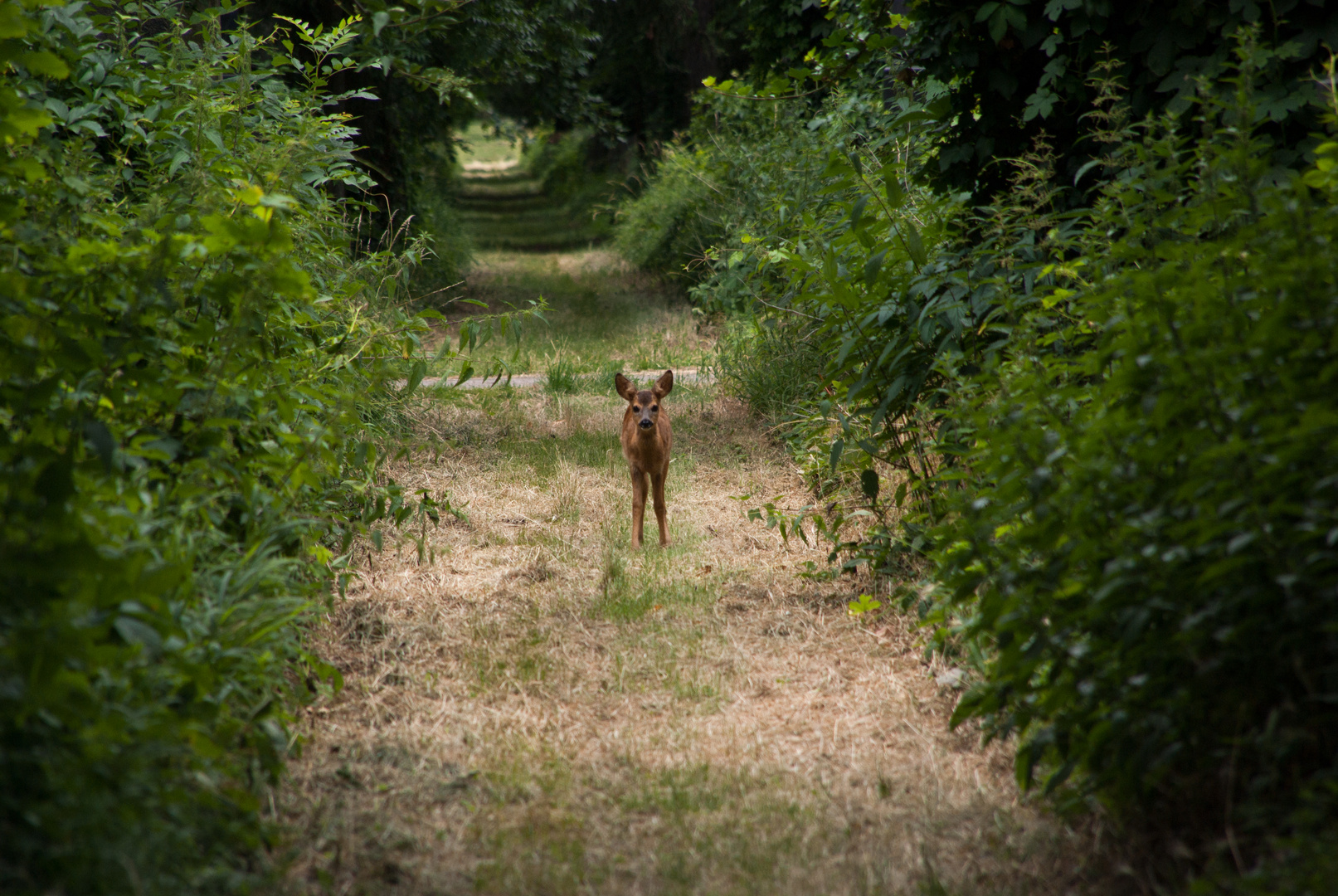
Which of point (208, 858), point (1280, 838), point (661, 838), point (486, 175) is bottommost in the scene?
point (486, 175)

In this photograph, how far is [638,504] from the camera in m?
5.89

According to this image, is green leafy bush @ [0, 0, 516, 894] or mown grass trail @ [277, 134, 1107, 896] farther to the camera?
mown grass trail @ [277, 134, 1107, 896]

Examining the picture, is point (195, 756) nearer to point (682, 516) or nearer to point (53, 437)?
point (53, 437)

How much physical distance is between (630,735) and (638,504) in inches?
96.0

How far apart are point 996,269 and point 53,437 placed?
3.70 metres

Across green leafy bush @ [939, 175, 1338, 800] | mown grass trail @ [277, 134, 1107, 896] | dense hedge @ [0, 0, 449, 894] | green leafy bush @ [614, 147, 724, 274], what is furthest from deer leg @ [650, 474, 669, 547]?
green leafy bush @ [614, 147, 724, 274]

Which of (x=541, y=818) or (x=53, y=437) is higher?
(x=53, y=437)

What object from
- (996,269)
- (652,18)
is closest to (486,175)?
(652,18)

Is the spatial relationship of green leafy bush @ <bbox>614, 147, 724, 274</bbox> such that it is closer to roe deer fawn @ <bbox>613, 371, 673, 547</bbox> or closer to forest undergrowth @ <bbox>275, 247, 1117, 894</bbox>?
roe deer fawn @ <bbox>613, 371, 673, 547</bbox>

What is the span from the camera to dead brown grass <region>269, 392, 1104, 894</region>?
2729 mm

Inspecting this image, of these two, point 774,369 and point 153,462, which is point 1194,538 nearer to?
point 153,462

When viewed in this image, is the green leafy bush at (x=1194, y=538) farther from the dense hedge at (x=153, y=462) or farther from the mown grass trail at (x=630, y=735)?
the dense hedge at (x=153, y=462)

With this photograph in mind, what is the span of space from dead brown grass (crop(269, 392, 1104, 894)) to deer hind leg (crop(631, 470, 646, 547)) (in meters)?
0.17

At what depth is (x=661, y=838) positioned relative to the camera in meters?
2.92
